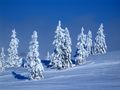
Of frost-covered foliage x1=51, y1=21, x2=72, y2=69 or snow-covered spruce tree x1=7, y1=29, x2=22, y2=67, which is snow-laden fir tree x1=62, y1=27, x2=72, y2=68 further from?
snow-covered spruce tree x1=7, y1=29, x2=22, y2=67

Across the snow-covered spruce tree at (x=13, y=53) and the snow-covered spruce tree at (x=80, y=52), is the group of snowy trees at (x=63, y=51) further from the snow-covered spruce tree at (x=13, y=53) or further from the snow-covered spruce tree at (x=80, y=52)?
the snow-covered spruce tree at (x=13, y=53)

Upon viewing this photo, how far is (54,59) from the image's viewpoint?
286 ft

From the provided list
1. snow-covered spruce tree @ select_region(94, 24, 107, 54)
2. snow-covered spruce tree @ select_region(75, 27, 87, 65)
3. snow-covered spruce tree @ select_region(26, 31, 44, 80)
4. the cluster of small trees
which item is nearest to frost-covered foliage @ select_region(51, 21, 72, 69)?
the cluster of small trees

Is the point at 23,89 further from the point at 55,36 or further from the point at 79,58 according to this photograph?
the point at 79,58

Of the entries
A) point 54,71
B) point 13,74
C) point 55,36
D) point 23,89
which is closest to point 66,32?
point 55,36

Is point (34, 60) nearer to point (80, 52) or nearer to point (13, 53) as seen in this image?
point (80, 52)

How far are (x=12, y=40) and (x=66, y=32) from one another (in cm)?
3218

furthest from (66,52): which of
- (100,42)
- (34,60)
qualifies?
(100,42)

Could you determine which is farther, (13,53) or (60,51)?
(13,53)

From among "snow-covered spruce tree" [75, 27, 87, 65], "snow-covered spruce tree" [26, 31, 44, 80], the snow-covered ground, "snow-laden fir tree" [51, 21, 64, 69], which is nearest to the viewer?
the snow-covered ground

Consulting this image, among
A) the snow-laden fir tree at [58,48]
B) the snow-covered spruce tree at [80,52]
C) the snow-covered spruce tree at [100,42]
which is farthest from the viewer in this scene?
the snow-covered spruce tree at [100,42]

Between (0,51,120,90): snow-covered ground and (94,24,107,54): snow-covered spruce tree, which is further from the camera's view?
(94,24,107,54): snow-covered spruce tree

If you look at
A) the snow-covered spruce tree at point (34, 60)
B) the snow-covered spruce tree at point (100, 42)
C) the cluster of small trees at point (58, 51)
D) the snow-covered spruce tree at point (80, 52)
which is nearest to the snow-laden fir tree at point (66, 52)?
the cluster of small trees at point (58, 51)

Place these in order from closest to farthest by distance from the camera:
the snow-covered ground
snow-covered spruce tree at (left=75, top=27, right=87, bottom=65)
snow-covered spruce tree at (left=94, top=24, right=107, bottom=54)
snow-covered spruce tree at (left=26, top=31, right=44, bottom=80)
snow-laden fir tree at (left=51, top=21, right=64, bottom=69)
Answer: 1. the snow-covered ground
2. snow-covered spruce tree at (left=26, top=31, right=44, bottom=80)
3. snow-laden fir tree at (left=51, top=21, right=64, bottom=69)
4. snow-covered spruce tree at (left=75, top=27, right=87, bottom=65)
5. snow-covered spruce tree at (left=94, top=24, right=107, bottom=54)
